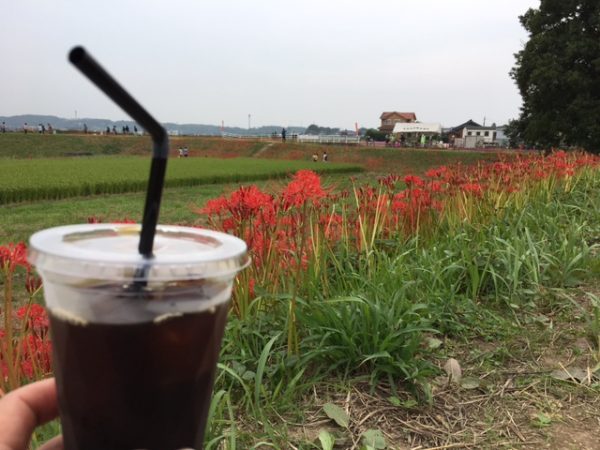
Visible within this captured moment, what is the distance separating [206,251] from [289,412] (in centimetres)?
127

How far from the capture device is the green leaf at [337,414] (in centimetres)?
171

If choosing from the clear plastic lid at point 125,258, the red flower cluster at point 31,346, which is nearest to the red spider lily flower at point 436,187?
the red flower cluster at point 31,346

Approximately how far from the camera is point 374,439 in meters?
1.61

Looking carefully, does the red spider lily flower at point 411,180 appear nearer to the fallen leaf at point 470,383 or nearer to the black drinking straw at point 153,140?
the fallen leaf at point 470,383

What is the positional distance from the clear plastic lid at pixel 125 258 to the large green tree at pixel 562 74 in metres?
23.0

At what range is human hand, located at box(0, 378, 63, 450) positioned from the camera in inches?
32.4

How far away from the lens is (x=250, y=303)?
2.32m

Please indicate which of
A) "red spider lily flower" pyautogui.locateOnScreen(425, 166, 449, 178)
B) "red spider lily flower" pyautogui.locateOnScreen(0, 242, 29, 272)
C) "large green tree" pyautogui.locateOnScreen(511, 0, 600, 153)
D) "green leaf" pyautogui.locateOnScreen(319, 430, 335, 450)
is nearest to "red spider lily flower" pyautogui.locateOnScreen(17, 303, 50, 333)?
"red spider lily flower" pyautogui.locateOnScreen(0, 242, 29, 272)

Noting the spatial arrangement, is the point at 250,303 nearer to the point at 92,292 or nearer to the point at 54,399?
the point at 54,399

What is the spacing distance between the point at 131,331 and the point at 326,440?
111 centimetres

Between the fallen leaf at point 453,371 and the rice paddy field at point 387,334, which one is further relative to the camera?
the fallen leaf at point 453,371

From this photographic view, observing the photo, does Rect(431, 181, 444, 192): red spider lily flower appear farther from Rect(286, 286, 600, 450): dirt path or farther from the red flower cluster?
the red flower cluster

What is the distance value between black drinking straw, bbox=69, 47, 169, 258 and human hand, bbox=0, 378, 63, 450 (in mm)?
406

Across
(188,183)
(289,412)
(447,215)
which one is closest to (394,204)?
(447,215)
